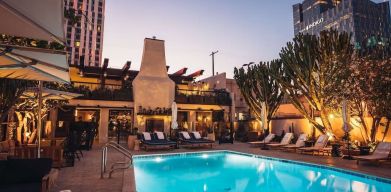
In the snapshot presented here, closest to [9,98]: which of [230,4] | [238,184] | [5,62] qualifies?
[5,62]

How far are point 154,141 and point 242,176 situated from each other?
6962 millimetres

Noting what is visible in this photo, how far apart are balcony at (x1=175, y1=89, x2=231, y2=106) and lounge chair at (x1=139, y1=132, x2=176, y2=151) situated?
21.6 ft

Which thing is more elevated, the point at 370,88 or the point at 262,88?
the point at 262,88

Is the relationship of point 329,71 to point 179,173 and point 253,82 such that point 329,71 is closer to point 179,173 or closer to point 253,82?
point 253,82

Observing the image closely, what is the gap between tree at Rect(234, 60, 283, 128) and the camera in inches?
762

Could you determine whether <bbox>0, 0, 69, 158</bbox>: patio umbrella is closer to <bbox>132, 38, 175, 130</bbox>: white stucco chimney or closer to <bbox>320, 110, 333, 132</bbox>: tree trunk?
<bbox>320, 110, 333, 132</bbox>: tree trunk

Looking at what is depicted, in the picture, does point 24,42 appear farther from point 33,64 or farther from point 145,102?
point 145,102

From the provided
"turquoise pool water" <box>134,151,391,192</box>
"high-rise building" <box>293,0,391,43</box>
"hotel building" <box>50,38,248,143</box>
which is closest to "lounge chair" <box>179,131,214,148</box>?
"turquoise pool water" <box>134,151,391,192</box>

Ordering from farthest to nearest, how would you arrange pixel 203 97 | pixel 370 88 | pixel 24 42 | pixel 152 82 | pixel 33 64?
pixel 203 97, pixel 152 82, pixel 370 88, pixel 24 42, pixel 33 64

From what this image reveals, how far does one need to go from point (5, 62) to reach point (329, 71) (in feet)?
46.2

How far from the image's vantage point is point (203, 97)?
2305 cm

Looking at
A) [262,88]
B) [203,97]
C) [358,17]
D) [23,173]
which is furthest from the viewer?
[358,17]

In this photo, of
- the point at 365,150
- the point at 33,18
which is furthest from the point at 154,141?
the point at 33,18

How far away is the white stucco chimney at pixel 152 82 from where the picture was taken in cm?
2031
